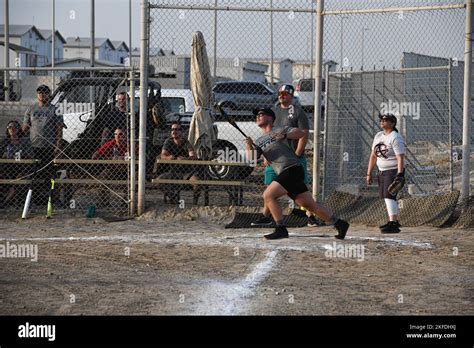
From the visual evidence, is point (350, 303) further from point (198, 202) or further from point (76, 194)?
point (76, 194)

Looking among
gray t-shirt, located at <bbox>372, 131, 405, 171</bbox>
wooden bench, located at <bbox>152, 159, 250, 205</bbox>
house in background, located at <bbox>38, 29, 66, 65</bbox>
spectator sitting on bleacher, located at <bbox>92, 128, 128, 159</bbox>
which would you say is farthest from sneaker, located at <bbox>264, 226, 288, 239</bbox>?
house in background, located at <bbox>38, 29, 66, 65</bbox>

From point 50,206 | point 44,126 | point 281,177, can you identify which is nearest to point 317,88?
point 281,177

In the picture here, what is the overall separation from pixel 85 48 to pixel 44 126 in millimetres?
66899

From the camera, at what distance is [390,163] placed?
12375 millimetres

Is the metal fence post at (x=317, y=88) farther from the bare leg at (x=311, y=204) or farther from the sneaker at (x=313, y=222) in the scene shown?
the bare leg at (x=311, y=204)

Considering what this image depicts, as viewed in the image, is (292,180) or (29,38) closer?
(292,180)

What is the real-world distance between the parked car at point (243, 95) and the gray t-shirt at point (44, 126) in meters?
14.6

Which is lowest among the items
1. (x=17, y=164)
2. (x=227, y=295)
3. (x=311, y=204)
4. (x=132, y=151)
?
(x=227, y=295)

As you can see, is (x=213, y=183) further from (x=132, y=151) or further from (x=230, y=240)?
(x=230, y=240)

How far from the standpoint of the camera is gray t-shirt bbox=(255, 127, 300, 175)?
11.4 metres

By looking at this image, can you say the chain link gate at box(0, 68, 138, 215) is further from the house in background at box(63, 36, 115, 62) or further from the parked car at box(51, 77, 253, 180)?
the house in background at box(63, 36, 115, 62)

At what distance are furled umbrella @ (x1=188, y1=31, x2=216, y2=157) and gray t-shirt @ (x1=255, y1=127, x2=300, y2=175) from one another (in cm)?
268

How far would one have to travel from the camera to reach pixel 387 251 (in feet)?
35.5

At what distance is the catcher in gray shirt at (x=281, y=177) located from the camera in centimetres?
1128
